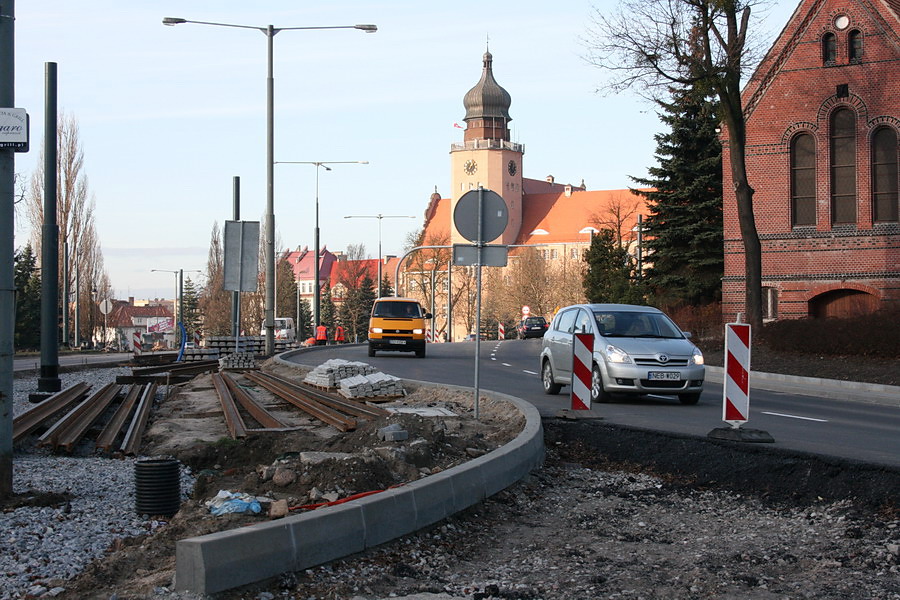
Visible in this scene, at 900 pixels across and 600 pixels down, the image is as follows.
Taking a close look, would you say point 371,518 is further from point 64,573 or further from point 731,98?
point 731,98

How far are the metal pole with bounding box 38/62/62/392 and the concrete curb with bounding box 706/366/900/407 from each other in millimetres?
12108

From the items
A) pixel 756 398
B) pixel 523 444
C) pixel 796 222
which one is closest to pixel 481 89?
pixel 796 222

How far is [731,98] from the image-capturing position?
3328 centimetres

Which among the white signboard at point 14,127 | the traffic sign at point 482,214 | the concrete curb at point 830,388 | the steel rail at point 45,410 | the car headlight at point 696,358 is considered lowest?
the concrete curb at point 830,388

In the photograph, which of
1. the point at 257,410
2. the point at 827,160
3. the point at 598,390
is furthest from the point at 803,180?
the point at 257,410

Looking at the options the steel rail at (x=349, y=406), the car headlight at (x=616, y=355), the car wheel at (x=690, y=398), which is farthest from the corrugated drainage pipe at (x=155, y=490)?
the car wheel at (x=690, y=398)

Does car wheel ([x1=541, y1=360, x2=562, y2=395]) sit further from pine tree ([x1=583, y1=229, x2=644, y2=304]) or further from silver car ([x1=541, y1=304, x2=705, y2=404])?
pine tree ([x1=583, y1=229, x2=644, y2=304])

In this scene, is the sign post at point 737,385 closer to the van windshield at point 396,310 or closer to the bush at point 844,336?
the bush at point 844,336

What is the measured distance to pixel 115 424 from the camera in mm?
13211

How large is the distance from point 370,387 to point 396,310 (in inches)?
750

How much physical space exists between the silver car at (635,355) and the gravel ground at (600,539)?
6223 mm

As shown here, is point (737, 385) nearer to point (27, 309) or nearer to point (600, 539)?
point (600, 539)

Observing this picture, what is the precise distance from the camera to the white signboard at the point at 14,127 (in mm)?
8188

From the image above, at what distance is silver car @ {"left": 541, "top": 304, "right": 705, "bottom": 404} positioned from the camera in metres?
16.7
